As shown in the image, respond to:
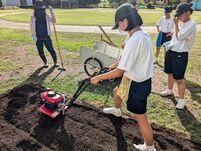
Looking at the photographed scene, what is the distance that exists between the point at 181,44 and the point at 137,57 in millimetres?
2311

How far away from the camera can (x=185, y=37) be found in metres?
5.18

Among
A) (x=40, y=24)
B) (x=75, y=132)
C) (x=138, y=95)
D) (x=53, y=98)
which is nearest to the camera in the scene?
(x=138, y=95)

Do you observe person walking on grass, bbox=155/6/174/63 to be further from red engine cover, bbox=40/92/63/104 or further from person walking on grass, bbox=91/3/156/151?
Result: person walking on grass, bbox=91/3/156/151

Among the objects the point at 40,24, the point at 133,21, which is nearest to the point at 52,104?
the point at 133,21

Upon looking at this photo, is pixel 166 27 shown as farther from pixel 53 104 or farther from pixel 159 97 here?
pixel 53 104

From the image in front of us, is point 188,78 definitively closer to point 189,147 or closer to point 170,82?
point 170,82

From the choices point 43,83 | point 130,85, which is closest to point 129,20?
point 130,85

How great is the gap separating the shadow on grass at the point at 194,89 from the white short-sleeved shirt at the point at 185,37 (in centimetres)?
149

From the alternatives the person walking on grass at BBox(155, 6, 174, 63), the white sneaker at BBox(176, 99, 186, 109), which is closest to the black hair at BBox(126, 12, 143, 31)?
the white sneaker at BBox(176, 99, 186, 109)

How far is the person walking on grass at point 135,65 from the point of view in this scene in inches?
130

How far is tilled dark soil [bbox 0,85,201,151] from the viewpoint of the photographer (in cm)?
426

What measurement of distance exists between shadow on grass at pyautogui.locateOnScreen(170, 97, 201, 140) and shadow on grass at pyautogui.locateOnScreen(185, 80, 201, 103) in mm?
766

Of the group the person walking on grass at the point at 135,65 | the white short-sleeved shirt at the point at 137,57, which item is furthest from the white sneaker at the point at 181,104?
the white short-sleeved shirt at the point at 137,57

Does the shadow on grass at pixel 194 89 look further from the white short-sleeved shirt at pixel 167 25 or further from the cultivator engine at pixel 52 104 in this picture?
the cultivator engine at pixel 52 104
